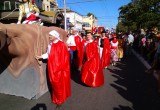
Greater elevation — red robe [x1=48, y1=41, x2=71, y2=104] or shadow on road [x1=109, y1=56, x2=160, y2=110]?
red robe [x1=48, y1=41, x2=71, y2=104]

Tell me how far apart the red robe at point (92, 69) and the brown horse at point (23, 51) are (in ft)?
5.19

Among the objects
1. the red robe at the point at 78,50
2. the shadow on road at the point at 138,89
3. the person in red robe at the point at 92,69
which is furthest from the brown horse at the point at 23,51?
the red robe at the point at 78,50

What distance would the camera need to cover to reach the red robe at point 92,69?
336 inches

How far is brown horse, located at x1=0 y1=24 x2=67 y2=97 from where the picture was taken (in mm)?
6547

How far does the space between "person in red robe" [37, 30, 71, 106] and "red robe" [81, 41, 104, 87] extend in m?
1.90

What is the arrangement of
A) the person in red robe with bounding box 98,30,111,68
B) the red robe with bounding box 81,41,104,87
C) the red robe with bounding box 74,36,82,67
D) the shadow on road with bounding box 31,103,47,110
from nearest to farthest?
the shadow on road with bounding box 31,103,47,110 < the red robe with bounding box 81,41,104,87 < the red robe with bounding box 74,36,82,67 < the person in red robe with bounding box 98,30,111,68

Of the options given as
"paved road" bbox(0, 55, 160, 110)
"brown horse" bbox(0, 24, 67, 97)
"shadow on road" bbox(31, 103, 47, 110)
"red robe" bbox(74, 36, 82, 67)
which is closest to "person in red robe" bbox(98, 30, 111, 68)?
"red robe" bbox(74, 36, 82, 67)

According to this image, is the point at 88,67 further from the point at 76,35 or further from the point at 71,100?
the point at 76,35

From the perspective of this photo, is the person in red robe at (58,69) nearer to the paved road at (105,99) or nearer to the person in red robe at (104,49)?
the paved road at (105,99)

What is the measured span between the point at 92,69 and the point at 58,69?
2.35 m

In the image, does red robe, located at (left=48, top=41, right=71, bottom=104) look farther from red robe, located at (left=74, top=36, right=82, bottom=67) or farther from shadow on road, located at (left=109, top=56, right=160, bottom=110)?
red robe, located at (left=74, top=36, right=82, bottom=67)

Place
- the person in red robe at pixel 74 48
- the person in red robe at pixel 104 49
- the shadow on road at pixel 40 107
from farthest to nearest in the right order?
1. the person in red robe at pixel 104 49
2. the person in red robe at pixel 74 48
3. the shadow on road at pixel 40 107

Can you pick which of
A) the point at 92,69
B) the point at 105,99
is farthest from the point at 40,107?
the point at 92,69

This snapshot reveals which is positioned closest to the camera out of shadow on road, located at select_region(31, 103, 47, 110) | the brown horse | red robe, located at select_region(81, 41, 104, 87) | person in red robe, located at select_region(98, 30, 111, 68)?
shadow on road, located at select_region(31, 103, 47, 110)
